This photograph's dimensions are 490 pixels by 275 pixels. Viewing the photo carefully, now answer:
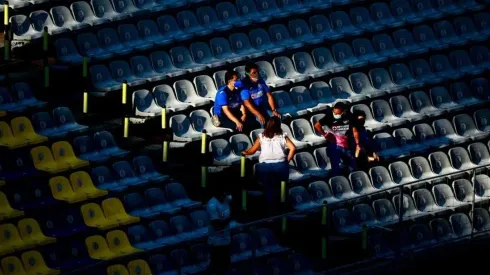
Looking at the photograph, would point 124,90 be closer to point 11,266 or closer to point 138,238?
point 138,238

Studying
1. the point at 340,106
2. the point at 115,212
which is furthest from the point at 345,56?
the point at 115,212

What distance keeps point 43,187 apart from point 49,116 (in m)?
0.87

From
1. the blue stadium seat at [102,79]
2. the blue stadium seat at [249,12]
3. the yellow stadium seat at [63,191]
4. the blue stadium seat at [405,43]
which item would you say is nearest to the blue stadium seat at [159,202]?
the yellow stadium seat at [63,191]

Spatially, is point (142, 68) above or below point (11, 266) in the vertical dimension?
above

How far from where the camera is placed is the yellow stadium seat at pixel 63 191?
1805 cm

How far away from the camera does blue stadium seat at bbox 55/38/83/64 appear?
18.7 meters

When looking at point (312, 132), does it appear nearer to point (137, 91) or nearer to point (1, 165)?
point (137, 91)

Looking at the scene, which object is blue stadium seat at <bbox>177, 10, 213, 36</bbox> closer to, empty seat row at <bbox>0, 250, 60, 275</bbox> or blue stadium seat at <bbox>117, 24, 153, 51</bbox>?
blue stadium seat at <bbox>117, 24, 153, 51</bbox>

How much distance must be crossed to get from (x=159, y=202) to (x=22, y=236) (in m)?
1.65

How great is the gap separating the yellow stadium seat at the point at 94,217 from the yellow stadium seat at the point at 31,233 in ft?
1.59

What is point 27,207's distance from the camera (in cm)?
1783

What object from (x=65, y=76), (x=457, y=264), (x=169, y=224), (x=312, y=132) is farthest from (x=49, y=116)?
(x=457, y=264)

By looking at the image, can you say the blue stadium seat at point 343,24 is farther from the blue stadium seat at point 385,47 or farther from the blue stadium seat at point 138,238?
the blue stadium seat at point 138,238

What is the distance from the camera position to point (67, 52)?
1875 centimetres
